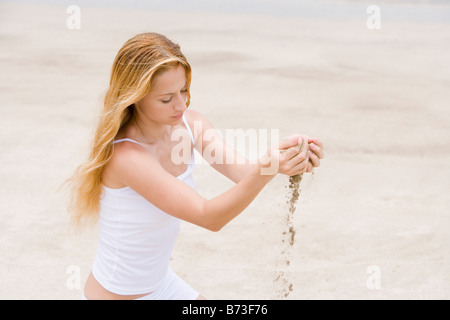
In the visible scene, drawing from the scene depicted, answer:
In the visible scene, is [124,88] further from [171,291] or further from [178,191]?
[171,291]

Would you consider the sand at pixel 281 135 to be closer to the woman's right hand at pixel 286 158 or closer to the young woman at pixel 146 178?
the young woman at pixel 146 178

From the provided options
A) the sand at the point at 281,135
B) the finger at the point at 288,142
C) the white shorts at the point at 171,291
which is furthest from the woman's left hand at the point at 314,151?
the sand at the point at 281,135

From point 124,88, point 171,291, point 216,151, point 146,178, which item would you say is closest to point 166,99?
point 124,88

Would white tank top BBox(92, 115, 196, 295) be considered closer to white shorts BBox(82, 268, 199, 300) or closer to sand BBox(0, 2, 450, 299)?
white shorts BBox(82, 268, 199, 300)

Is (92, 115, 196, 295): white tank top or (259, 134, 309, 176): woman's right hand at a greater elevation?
(259, 134, 309, 176): woman's right hand

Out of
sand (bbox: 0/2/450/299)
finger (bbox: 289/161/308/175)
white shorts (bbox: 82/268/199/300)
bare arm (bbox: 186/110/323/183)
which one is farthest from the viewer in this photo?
sand (bbox: 0/2/450/299)

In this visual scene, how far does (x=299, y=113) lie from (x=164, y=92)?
598 centimetres

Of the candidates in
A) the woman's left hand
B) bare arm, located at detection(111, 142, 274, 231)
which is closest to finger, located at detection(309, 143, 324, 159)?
the woman's left hand

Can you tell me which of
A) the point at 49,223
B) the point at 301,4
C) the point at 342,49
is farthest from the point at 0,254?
the point at 301,4

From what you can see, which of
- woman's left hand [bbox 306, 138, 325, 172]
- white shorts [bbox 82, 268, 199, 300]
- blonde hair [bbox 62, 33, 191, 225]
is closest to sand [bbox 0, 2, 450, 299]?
blonde hair [bbox 62, 33, 191, 225]

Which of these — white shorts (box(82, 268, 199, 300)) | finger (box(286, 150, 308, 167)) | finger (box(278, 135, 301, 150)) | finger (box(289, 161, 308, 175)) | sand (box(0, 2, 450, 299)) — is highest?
finger (box(278, 135, 301, 150))

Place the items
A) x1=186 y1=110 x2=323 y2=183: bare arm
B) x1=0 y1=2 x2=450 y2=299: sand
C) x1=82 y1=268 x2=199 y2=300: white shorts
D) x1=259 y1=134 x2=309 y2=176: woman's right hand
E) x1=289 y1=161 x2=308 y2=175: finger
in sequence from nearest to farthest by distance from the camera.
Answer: x1=259 y1=134 x2=309 y2=176: woman's right hand, x1=289 y1=161 x2=308 y2=175: finger, x1=82 y1=268 x2=199 y2=300: white shorts, x1=186 y1=110 x2=323 y2=183: bare arm, x1=0 y1=2 x2=450 y2=299: sand

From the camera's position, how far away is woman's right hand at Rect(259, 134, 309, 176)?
7.22ft

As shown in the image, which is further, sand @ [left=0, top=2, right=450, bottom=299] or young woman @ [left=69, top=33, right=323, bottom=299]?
sand @ [left=0, top=2, right=450, bottom=299]
